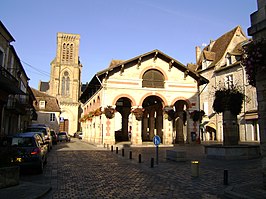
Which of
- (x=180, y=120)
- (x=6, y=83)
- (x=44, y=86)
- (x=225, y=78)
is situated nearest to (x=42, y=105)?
(x=180, y=120)

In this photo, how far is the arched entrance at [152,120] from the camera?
33.4 meters

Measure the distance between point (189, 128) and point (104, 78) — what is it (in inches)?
439

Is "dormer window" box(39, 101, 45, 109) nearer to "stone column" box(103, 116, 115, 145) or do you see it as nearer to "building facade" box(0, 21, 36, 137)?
"building facade" box(0, 21, 36, 137)

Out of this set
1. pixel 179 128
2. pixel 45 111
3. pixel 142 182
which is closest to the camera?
pixel 142 182

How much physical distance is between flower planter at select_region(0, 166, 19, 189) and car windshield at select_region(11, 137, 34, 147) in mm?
2468

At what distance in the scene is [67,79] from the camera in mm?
65750

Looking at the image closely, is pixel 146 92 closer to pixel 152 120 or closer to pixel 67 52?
pixel 152 120

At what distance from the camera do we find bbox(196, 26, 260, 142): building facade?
29484mm

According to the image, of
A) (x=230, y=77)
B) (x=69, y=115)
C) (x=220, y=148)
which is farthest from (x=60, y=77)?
(x=220, y=148)

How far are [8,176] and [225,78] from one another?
3146 centimetres

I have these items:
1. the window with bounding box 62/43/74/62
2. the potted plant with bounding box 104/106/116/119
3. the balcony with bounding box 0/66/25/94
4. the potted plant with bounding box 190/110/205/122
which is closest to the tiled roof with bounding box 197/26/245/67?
the potted plant with bounding box 190/110/205/122

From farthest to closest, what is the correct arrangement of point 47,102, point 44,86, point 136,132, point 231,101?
point 44,86, point 47,102, point 136,132, point 231,101

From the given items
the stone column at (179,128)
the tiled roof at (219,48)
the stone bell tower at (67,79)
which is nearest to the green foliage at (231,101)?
the stone column at (179,128)

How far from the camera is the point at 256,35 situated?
7129 mm
